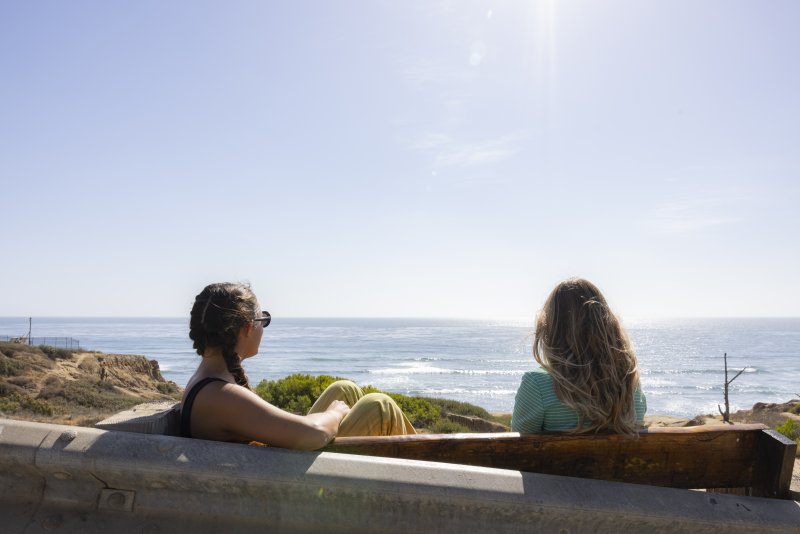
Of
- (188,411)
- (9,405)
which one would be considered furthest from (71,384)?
(188,411)

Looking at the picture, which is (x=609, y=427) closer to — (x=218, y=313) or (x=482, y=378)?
(x=218, y=313)

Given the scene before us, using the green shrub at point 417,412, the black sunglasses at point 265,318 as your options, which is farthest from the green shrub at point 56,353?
the black sunglasses at point 265,318

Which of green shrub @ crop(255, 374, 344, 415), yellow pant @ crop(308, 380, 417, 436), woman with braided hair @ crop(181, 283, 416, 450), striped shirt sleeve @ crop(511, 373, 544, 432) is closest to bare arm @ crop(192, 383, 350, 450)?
woman with braided hair @ crop(181, 283, 416, 450)

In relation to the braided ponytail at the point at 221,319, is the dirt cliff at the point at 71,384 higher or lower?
lower

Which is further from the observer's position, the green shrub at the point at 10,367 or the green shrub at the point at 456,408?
the green shrub at the point at 10,367

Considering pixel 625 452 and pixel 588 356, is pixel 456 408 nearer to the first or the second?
pixel 588 356

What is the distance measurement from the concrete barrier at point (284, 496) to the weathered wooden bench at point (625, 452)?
0.24 meters

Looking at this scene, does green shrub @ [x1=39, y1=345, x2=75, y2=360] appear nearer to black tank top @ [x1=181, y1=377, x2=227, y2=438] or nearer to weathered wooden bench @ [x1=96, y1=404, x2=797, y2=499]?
black tank top @ [x1=181, y1=377, x2=227, y2=438]

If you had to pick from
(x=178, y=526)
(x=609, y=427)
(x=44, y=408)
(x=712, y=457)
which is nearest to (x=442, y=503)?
(x=178, y=526)

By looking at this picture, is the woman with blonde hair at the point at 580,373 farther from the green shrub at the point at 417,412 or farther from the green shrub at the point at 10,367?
the green shrub at the point at 10,367

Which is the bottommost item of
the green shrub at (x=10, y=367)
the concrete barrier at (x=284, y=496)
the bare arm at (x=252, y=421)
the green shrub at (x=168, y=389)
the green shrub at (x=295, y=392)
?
the green shrub at (x=168, y=389)

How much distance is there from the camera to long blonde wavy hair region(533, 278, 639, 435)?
2250 millimetres

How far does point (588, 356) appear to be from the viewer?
2404 millimetres

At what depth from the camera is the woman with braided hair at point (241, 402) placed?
6.37 feet
